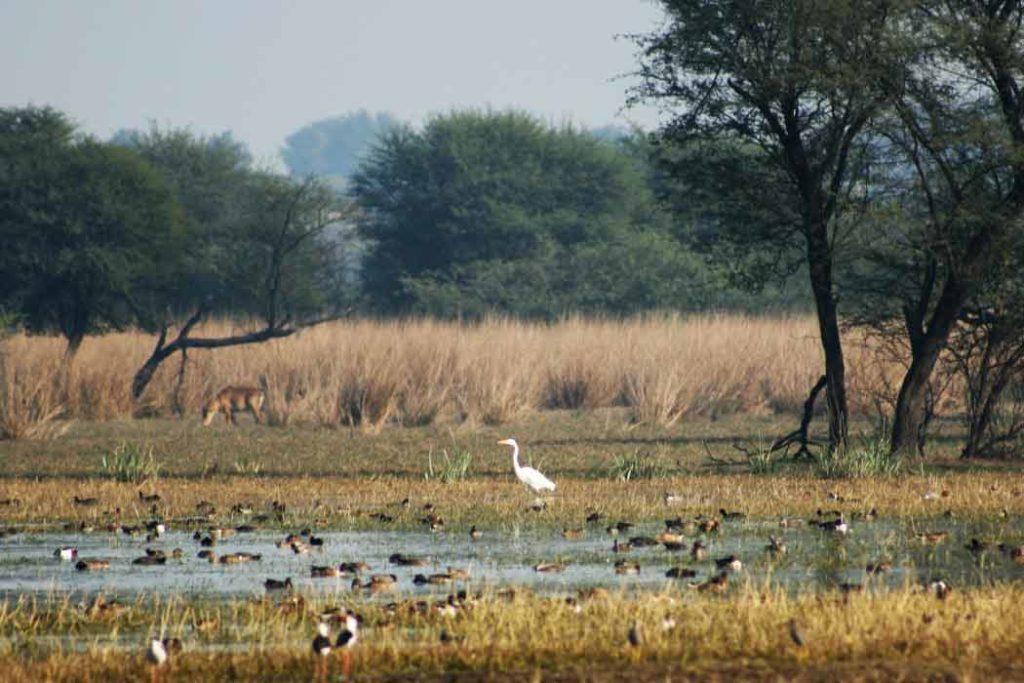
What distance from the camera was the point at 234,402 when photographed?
30891 millimetres

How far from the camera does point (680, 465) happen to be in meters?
21.2

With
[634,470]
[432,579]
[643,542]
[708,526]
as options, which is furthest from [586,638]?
[634,470]

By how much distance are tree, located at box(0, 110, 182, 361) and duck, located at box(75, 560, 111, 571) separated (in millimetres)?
26205

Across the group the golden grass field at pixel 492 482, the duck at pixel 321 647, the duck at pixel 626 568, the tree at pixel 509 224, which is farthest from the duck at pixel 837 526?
the tree at pixel 509 224

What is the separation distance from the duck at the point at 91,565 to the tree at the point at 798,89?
31.9 ft

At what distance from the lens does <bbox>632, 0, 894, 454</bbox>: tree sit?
764 inches

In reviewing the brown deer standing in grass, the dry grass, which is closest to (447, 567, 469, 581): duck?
the dry grass

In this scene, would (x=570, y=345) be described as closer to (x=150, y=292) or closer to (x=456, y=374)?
(x=456, y=374)

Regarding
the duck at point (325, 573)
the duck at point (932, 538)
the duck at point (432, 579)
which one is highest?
the duck at point (932, 538)

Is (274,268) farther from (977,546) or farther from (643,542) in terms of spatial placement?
(977,546)

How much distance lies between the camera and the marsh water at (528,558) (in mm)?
11719

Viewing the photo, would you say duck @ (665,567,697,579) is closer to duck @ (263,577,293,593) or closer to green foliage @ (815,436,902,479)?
duck @ (263,577,293,593)

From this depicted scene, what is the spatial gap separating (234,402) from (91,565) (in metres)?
18.4

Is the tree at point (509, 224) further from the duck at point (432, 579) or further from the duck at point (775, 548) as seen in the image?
the duck at point (432, 579)
